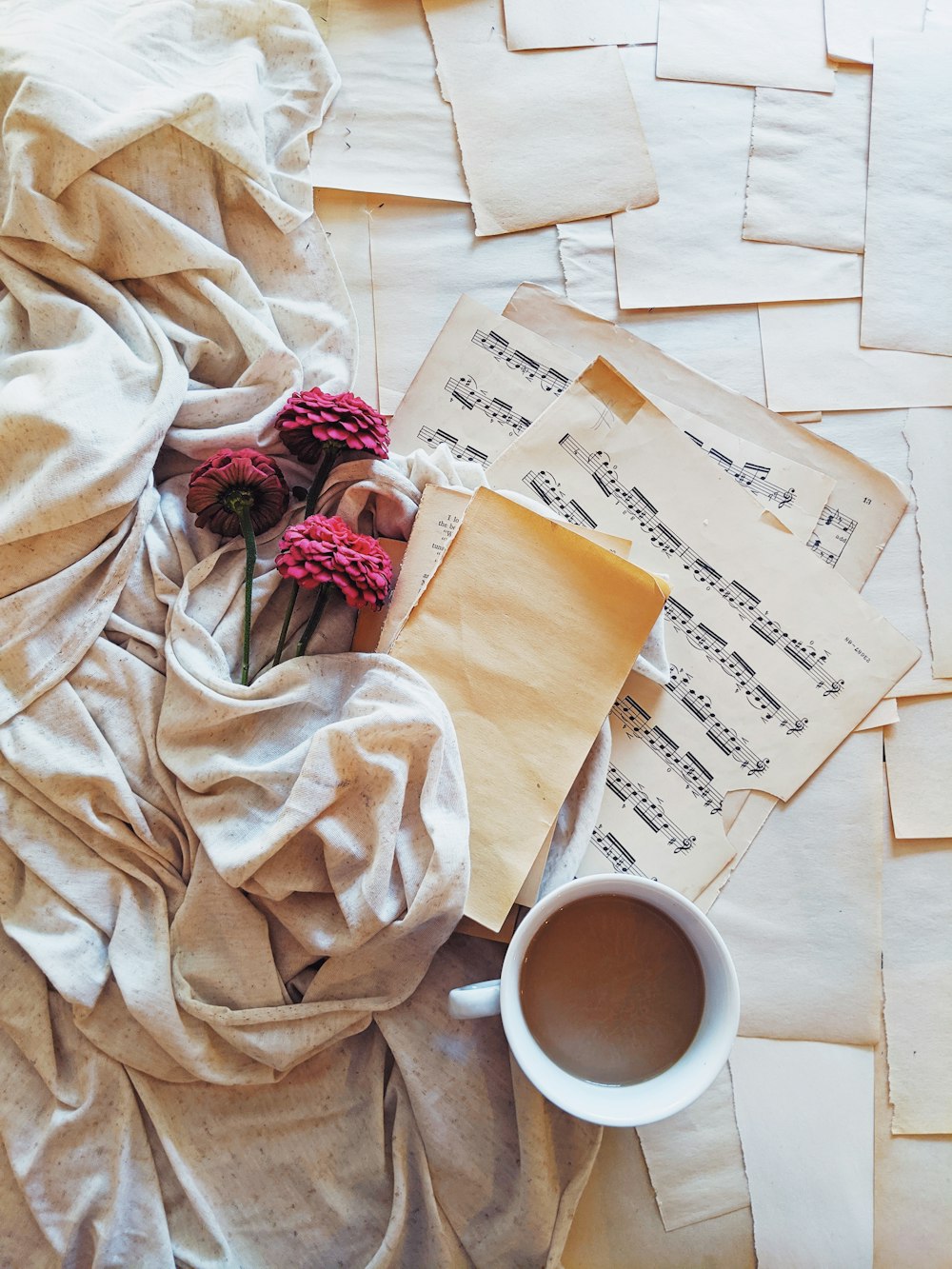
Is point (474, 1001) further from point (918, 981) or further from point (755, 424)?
point (755, 424)

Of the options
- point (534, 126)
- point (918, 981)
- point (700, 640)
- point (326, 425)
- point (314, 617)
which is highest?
point (534, 126)

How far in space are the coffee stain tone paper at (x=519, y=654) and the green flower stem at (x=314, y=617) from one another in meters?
0.07

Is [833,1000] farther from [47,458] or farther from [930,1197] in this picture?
[47,458]

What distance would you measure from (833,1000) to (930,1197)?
17 centimetres

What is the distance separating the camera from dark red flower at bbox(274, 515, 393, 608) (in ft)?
2.27

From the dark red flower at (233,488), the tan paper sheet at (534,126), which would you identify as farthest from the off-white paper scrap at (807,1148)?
the tan paper sheet at (534,126)

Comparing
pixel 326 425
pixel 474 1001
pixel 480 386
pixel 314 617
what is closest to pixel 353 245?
pixel 480 386

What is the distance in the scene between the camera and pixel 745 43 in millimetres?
1011

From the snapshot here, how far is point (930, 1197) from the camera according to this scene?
2.64 ft

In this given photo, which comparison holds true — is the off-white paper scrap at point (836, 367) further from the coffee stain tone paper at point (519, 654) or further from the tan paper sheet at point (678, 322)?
the coffee stain tone paper at point (519, 654)

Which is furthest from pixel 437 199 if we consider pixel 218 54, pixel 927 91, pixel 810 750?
pixel 810 750

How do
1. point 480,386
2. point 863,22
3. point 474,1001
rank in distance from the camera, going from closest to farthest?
point 474,1001, point 480,386, point 863,22

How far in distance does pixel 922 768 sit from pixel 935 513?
0.24 meters

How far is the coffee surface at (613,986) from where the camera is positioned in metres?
0.71
